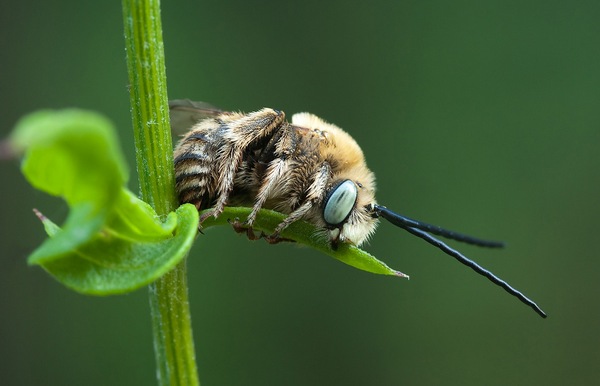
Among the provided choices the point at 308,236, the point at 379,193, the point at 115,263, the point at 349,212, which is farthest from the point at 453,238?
the point at 379,193

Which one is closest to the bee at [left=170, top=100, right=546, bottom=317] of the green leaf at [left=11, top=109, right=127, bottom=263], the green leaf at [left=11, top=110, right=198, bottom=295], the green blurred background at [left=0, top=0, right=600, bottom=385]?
the green leaf at [left=11, top=110, right=198, bottom=295]

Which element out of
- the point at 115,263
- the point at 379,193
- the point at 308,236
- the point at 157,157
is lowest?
the point at 379,193

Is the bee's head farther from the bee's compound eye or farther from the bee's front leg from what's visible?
the bee's front leg

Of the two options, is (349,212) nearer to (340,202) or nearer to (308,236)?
(340,202)

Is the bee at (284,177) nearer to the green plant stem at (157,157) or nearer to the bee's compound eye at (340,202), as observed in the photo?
the bee's compound eye at (340,202)

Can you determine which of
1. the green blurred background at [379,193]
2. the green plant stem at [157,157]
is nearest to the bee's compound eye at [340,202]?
the green plant stem at [157,157]

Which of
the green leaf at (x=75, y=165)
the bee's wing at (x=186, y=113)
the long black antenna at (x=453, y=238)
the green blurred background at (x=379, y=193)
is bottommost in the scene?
the green blurred background at (x=379, y=193)
